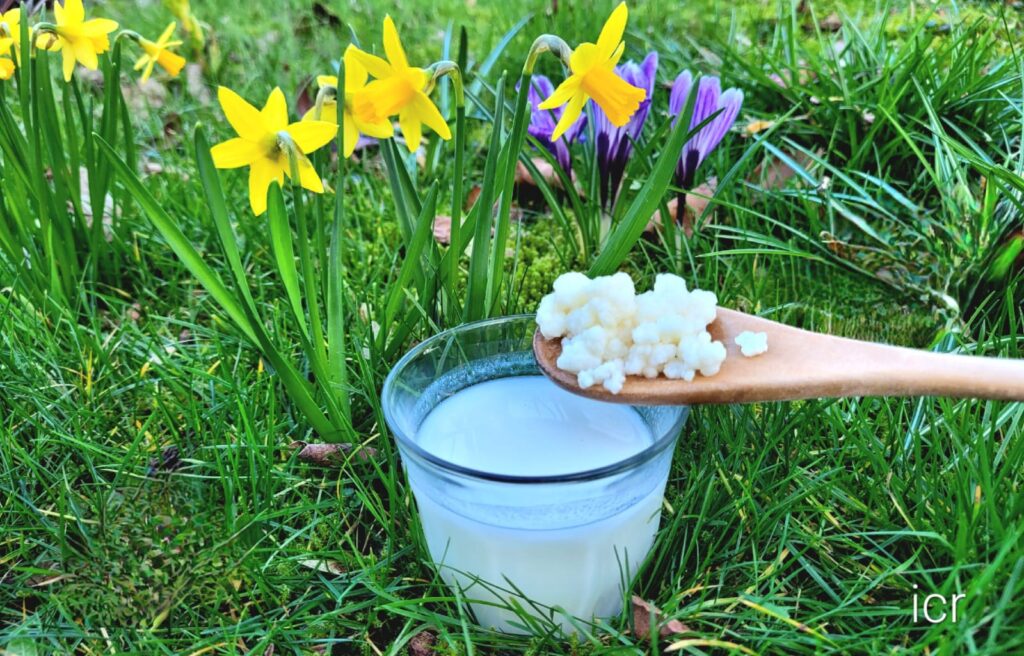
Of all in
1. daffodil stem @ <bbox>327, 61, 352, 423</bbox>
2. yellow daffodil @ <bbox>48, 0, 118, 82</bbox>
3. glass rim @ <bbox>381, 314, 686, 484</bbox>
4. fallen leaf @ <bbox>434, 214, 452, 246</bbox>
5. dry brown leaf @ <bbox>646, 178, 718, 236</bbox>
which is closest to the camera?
glass rim @ <bbox>381, 314, 686, 484</bbox>

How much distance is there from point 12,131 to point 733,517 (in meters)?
1.41

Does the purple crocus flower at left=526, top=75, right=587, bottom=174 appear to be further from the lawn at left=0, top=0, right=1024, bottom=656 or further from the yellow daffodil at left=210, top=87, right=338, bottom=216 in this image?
the yellow daffodil at left=210, top=87, right=338, bottom=216

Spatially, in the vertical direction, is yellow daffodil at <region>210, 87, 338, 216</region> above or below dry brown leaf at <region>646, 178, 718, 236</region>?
above

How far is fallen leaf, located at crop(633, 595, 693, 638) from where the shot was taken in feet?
3.31

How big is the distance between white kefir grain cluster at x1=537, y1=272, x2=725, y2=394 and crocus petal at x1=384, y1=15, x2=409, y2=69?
0.34m

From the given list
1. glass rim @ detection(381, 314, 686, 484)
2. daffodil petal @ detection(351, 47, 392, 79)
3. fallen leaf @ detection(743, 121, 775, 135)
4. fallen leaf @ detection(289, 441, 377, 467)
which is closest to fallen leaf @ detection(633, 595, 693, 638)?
glass rim @ detection(381, 314, 686, 484)

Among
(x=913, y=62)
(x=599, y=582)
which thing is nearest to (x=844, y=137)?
(x=913, y=62)

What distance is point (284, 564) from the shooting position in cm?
113

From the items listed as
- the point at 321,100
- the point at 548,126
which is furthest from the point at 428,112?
the point at 548,126

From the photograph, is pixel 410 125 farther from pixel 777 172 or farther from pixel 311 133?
pixel 777 172

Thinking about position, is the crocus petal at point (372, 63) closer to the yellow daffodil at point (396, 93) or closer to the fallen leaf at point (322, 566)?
the yellow daffodil at point (396, 93)

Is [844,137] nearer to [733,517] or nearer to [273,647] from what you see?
[733,517]

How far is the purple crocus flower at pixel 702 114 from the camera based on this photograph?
5.27 feet

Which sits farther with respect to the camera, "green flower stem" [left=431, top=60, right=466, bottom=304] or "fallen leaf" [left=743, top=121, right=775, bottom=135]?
"fallen leaf" [left=743, top=121, right=775, bottom=135]
